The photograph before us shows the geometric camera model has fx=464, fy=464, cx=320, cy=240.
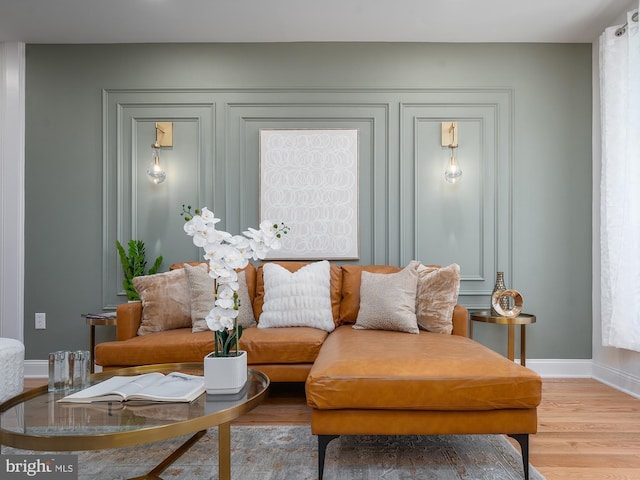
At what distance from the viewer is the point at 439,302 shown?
301 centimetres

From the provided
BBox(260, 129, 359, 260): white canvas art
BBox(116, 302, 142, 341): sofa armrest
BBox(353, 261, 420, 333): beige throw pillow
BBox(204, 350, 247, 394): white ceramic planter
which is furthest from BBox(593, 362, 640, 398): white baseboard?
BBox(116, 302, 142, 341): sofa armrest

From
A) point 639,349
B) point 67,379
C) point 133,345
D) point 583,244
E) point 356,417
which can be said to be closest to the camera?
point 67,379

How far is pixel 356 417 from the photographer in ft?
6.41

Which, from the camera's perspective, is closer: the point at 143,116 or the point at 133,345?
the point at 133,345

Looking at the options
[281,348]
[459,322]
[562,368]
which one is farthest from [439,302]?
[562,368]

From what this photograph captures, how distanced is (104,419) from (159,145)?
8.78ft

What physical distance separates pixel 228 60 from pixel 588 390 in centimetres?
367

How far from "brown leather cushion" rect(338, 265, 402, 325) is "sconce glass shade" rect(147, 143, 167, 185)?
162 cm

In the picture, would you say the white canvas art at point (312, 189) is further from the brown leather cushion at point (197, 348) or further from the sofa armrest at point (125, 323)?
the sofa armrest at point (125, 323)

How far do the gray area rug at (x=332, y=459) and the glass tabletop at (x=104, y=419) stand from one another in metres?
0.47

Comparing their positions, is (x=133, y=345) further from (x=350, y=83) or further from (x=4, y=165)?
(x=350, y=83)

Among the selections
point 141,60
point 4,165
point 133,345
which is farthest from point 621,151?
point 4,165

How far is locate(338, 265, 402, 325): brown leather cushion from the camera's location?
3305 millimetres

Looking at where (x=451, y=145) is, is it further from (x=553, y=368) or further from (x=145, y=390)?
(x=145, y=390)
